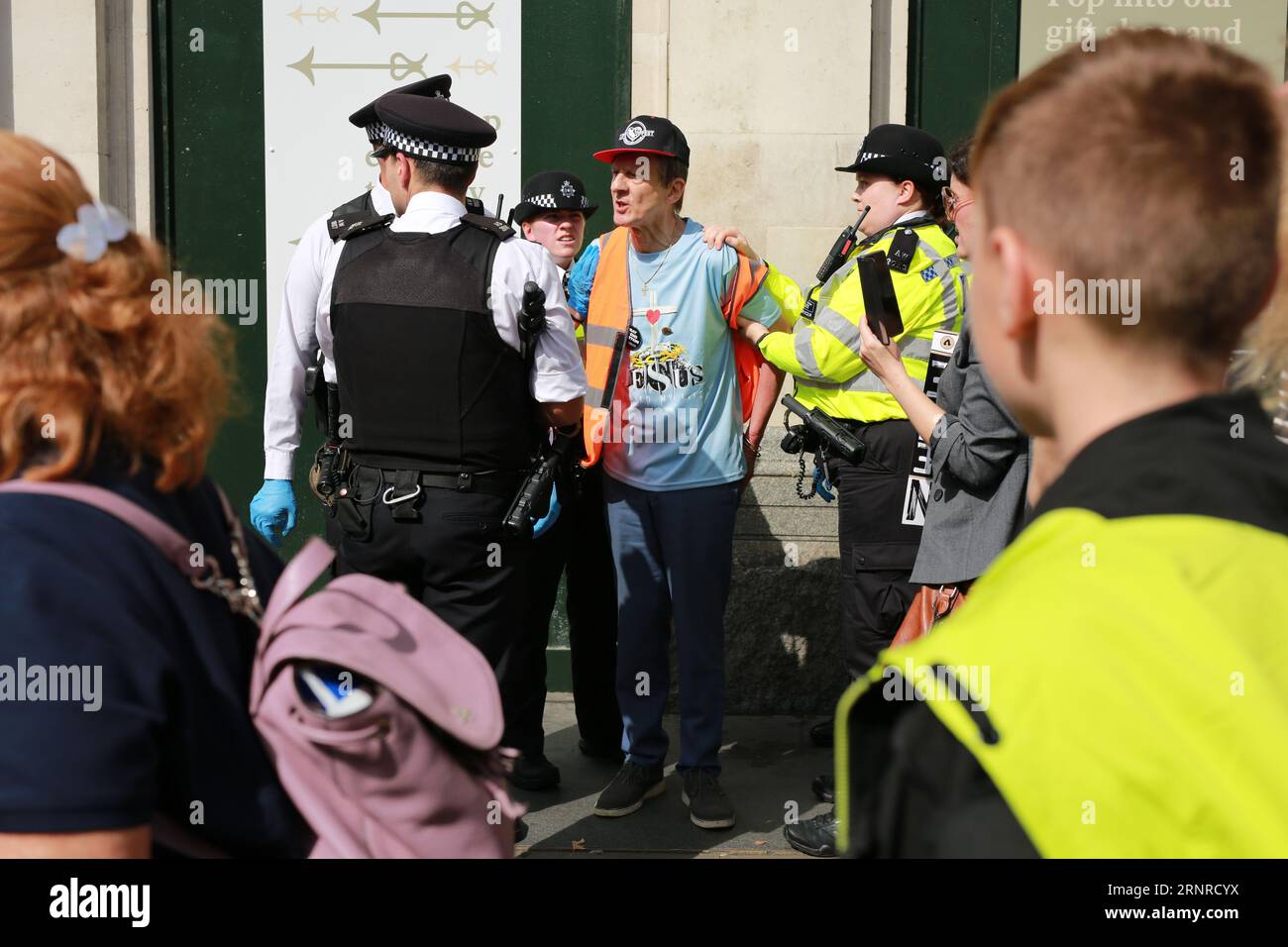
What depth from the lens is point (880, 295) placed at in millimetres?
4141

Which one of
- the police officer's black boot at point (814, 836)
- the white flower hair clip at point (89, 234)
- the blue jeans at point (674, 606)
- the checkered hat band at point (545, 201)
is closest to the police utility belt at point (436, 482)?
the blue jeans at point (674, 606)

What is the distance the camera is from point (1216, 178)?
1091 millimetres

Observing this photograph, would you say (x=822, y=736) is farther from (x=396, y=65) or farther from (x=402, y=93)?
(x=396, y=65)

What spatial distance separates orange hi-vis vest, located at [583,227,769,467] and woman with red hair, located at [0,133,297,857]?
3151mm

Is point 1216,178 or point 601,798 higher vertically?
point 1216,178

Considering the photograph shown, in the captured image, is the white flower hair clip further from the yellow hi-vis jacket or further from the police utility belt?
the yellow hi-vis jacket

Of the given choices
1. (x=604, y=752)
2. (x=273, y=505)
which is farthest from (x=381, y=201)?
(x=604, y=752)

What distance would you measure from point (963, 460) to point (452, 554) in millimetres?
1615

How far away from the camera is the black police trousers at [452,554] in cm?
391
